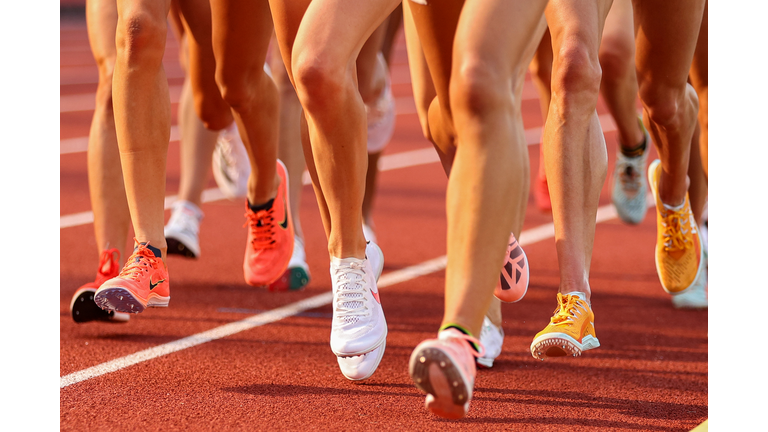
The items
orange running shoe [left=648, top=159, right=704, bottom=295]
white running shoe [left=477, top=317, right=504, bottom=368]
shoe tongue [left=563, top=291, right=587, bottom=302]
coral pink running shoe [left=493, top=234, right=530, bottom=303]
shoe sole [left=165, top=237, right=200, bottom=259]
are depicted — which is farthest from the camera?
shoe sole [left=165, top=237, right=200, bottom=259]

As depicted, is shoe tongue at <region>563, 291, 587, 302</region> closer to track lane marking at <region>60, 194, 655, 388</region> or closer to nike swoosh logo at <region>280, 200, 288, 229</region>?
track lane marking at <region>60, 194, 655, 388</region>

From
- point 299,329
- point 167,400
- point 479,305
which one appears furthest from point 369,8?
point 299,329

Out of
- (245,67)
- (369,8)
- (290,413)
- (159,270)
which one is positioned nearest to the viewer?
(369,8)

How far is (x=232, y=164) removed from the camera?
570 centimetres

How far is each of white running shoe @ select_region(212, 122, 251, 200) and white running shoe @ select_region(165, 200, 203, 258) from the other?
562mm

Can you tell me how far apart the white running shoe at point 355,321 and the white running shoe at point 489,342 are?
72cm

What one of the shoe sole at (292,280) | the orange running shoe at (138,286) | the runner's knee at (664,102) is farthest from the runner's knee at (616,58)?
the orange running shoe at (138,286)

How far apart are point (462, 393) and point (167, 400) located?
1380mm

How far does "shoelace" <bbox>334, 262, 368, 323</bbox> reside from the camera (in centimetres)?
316

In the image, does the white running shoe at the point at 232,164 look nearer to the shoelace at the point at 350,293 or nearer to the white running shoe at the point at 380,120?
the white running shoe at the point at 380,120

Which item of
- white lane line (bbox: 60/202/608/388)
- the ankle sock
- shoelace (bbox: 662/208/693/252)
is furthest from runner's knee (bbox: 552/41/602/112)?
white lane line (bbox: 60/202/608/388)

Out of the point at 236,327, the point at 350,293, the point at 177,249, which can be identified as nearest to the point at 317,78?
the point at 350,293

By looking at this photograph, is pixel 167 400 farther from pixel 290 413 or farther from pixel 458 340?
pixel 458 340

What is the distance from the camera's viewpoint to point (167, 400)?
3291 mm
